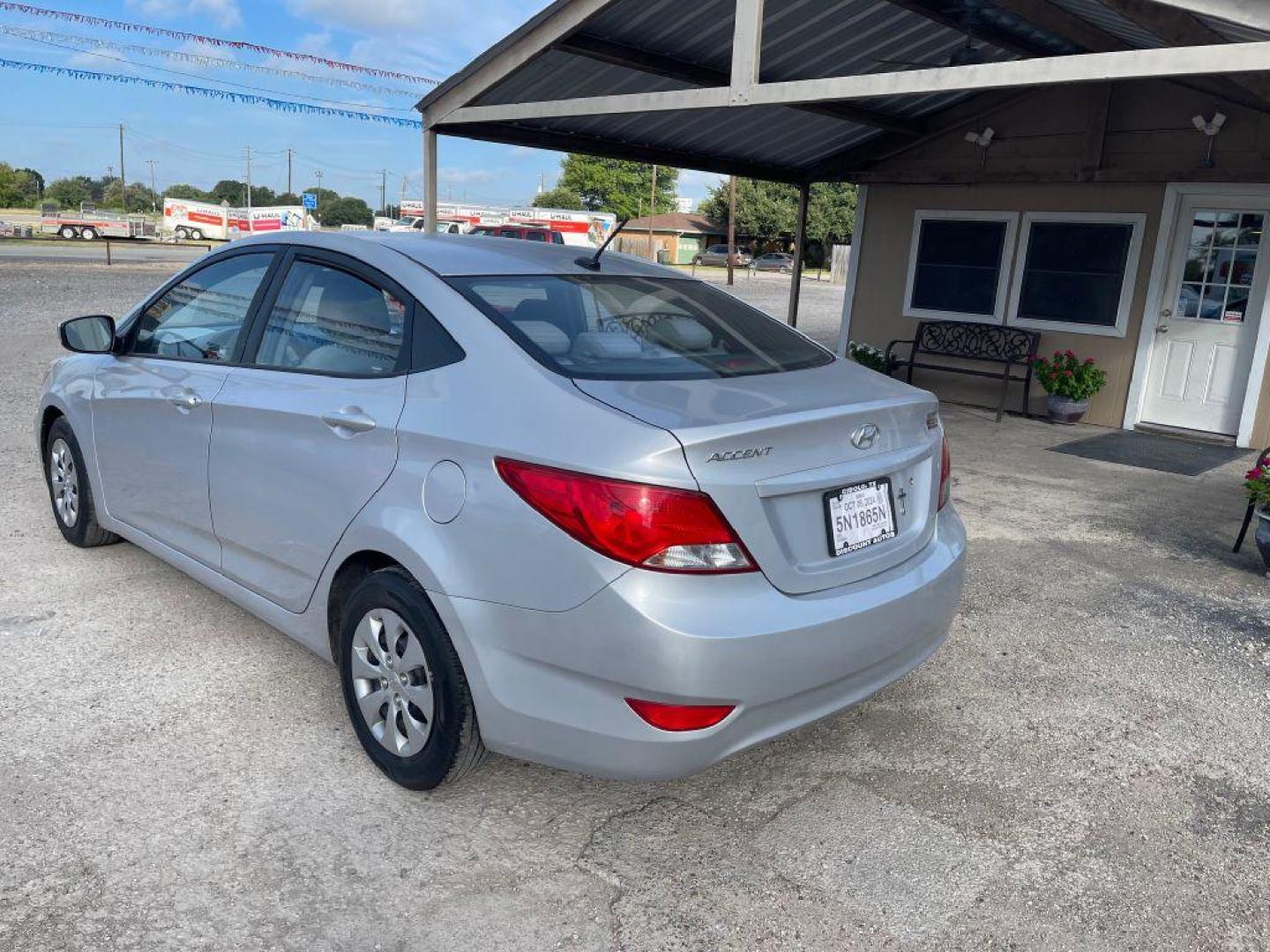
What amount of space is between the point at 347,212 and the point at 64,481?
343 feet

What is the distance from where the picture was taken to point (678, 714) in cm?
226

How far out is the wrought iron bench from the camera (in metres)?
9.59

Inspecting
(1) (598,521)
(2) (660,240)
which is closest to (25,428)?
(1) (598,521)

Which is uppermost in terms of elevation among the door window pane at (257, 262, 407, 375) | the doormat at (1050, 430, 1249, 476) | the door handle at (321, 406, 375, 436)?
the door window pane at (257, 262, 407, 375)

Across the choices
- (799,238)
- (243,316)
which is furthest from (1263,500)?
(799,238)

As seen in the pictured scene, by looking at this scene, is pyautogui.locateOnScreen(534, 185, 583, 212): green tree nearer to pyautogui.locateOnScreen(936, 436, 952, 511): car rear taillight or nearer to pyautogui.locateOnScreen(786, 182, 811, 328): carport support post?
pyautogui.locateOnScreen(786, 182, 811, 328): carport support post

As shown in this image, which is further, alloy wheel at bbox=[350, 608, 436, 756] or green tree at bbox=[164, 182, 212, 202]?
green tree at bbox=[164, 182, 212, 202]

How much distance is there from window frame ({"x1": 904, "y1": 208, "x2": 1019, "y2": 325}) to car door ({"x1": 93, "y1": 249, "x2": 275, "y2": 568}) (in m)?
8.16

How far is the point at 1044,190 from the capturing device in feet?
31.2

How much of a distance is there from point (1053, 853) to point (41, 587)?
3898 millimetres

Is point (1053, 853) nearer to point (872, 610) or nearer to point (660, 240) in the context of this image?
point (872, 610)

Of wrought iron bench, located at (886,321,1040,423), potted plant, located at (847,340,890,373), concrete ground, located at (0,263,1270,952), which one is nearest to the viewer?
concrete ground, located at (0,263,1270,952)

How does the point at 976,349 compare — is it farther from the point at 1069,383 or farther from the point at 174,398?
→ the point at 174,398

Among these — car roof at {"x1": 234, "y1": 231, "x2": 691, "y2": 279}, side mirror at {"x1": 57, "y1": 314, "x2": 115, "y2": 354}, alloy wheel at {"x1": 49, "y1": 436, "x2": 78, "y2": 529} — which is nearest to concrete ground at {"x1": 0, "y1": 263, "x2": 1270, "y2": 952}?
Result: alloy wheel at {"x1": 49, "y1": 436, "x2": 78, "y2": 529}
